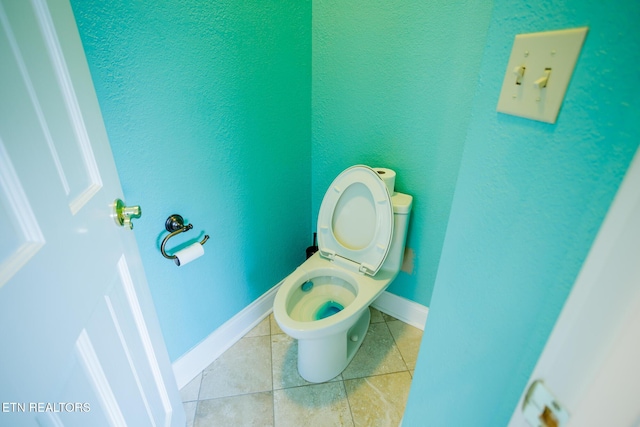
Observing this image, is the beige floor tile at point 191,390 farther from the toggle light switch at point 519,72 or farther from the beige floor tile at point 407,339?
the toggle light switch at point 519,72

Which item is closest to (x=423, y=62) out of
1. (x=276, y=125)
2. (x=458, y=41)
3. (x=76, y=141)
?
(x=458, y=41)

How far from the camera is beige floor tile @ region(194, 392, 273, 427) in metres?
1.21

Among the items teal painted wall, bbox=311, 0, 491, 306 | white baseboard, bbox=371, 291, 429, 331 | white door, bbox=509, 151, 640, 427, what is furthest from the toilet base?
white door, bbox=509, 151, 640, 427

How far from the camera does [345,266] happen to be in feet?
4.74

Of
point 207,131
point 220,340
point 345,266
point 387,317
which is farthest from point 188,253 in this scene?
point 387,317

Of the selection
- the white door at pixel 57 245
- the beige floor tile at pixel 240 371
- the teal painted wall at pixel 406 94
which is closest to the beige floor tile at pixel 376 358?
the teal painted wall at pixel 406 94

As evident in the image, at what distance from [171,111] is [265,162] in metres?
0.48

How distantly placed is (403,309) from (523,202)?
1.37 metres

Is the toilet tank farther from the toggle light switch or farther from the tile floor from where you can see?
the toggle light switch

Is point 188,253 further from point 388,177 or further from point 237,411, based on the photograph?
point 388,177

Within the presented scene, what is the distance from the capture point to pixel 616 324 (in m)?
0.27

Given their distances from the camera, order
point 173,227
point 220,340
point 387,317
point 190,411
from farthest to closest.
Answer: point 387,317
point 220,340
point 190,411
point 173,227

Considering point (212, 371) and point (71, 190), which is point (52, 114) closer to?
point (71, 190)

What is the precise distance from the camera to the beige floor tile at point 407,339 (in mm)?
1501
